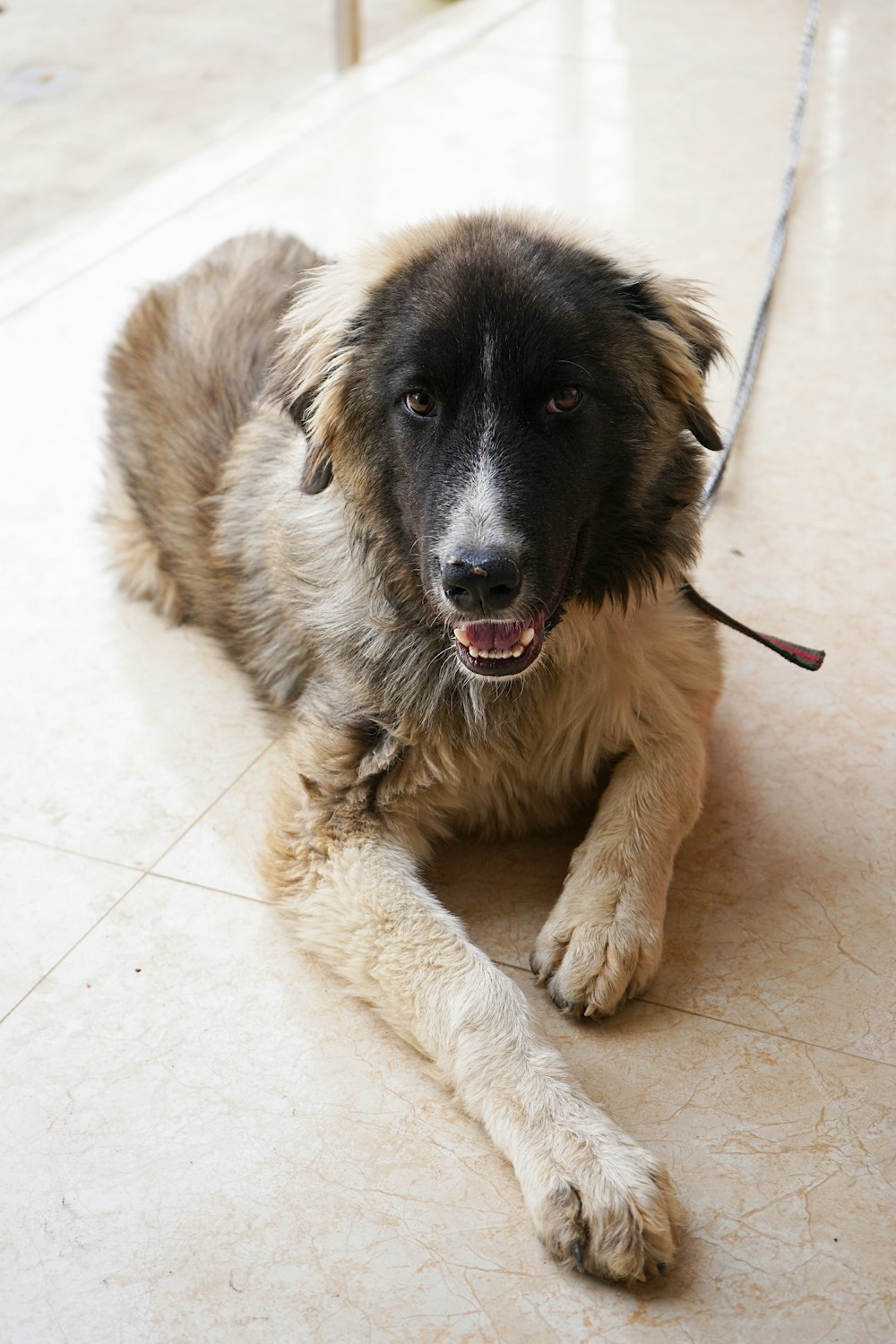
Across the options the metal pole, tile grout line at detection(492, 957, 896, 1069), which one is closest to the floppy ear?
tile grout line at detection(492, 957, 896, 1069)

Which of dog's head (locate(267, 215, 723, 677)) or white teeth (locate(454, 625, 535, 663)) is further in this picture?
white teeth (locate(454, 625, 535, 663))

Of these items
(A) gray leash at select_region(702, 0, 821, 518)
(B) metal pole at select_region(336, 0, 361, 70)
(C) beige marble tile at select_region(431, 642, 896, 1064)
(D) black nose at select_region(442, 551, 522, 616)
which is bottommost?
(C) beige marble tile at select_region(431, 642, 896, 1064)

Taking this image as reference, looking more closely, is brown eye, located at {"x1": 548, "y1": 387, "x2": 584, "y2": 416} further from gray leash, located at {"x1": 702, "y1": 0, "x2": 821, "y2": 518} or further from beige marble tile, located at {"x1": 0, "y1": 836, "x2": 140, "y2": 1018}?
beige marble tile, located at {"x1": 0, "y1": 836, "x2": 140, "y2": 1018}

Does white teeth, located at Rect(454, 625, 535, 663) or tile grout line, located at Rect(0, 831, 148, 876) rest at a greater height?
white teeth, located at Rect(454, 625, 535, 663)

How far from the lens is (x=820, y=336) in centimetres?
471

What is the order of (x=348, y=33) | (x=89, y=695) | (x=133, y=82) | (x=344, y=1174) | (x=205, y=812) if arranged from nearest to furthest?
1. (x=344, y=1174)
2. (x=205, y=812)
3. (x=89, y=695)
4. (x=348, y=33)
5. (x=133, y=82)

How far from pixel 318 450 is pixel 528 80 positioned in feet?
18.7

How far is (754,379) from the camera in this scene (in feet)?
14.6

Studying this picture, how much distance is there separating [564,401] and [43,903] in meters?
1.50

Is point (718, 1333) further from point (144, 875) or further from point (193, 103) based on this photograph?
point (193, 103)

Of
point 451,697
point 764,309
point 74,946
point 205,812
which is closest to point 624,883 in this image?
point 451,697

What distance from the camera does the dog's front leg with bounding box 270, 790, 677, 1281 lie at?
1946 mm

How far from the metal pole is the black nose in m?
6.39

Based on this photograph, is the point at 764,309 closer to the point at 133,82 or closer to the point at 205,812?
the point at 205,812
